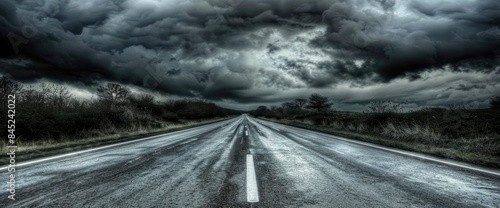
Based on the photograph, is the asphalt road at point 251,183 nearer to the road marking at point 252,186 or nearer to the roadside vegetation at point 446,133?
the road marking at point 252,186

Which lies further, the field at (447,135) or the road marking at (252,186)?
the field at (447,135)

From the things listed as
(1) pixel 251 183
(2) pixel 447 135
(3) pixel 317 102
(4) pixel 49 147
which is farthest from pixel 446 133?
(3) pixel 317 102

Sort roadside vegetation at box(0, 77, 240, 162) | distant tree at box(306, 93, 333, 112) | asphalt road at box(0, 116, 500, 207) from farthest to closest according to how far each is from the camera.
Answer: distant tree at box(306, 93, 333, 112)
roadside vegetation at box(0, 77, 240, 162)
asphalt road at box(0, 116, 500, 207)

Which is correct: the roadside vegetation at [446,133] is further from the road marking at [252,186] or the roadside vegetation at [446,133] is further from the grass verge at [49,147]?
the grass verge at [49,147]

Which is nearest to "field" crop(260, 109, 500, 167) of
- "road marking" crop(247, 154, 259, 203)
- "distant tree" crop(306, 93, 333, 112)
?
"road marking" crop(247, 154, 259, 203)

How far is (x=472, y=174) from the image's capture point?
5562 millimetres

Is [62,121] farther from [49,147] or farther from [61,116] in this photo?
[49,147]

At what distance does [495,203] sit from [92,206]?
5392 millimetres

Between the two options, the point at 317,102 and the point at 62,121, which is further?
the point at 317,102

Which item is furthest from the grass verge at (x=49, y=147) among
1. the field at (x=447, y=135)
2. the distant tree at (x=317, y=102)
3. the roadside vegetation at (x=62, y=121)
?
the distant tree at (x=317, y=102)

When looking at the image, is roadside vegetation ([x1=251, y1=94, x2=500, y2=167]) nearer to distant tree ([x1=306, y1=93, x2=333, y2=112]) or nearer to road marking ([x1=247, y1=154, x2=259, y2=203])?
road marking ([x1=247, y1=154, x2=259, y2=203])

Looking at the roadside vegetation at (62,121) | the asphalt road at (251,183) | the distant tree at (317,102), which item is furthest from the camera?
the distant tree at (317,102)

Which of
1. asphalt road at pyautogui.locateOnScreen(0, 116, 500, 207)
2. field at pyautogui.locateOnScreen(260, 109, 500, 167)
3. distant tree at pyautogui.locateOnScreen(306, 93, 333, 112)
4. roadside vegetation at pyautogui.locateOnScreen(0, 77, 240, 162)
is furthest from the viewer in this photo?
distant tree at pyautogui.locateOnScreen(306, 93, 333, 112)

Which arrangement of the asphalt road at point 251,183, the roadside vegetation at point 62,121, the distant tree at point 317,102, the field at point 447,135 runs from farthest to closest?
the distant tree at point 317,102 → the roadside vegetation at point 62,121 → the field at point 447,135 → the asphalt road at point 251,183
